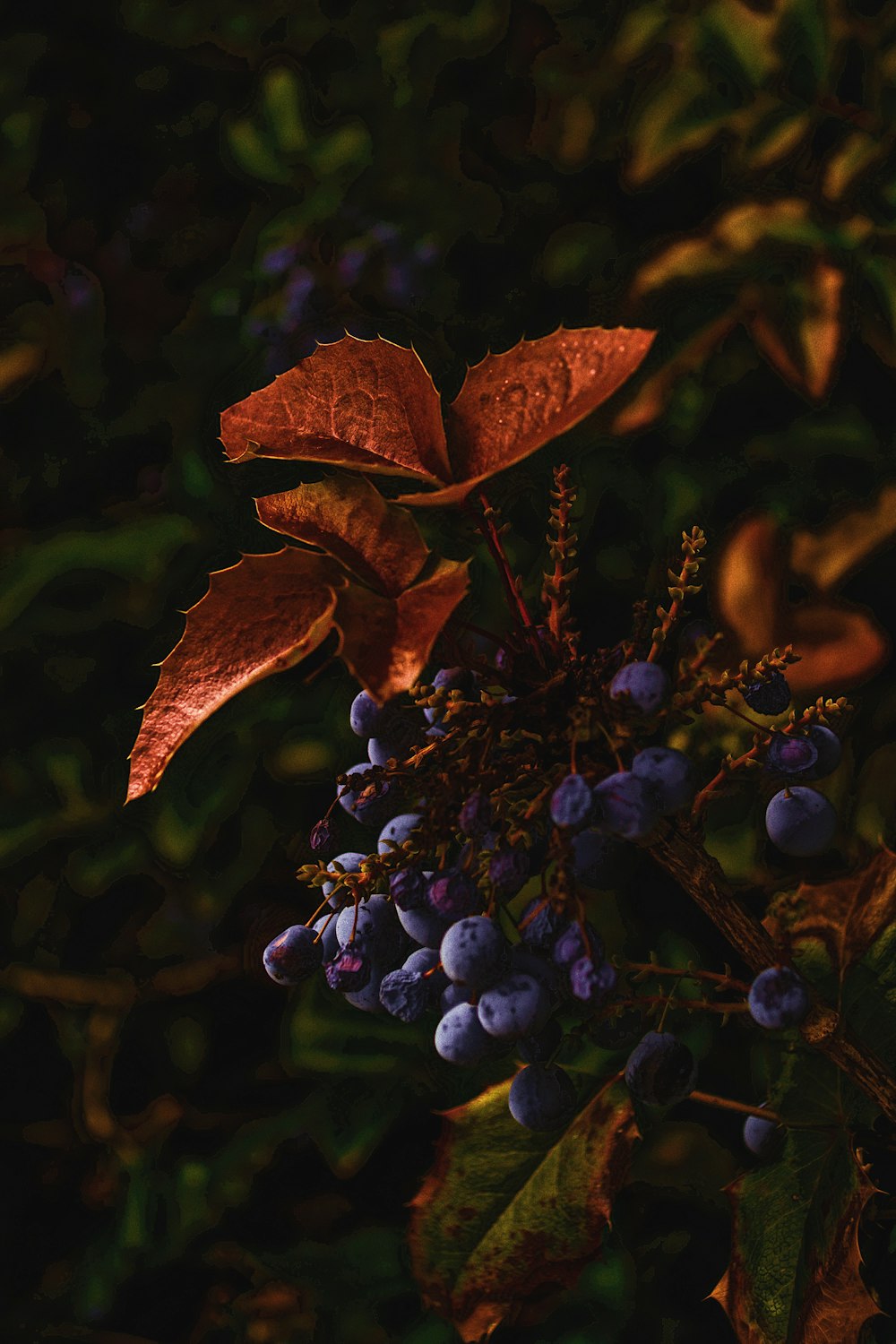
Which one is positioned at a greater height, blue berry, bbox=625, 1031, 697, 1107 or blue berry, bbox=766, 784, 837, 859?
blue berry, bbox=766, 784, 837, 859

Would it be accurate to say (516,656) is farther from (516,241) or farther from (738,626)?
(516,241)

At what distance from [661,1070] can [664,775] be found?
168mm

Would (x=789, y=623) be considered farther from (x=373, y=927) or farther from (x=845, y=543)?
(x=373, y=927)

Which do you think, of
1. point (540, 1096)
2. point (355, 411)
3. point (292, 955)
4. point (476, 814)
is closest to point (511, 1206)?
point (540, 1096)

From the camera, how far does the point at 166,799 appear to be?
851mm

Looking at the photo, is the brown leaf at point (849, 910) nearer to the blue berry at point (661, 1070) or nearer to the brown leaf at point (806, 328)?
the blue berry at point (661, 1070)

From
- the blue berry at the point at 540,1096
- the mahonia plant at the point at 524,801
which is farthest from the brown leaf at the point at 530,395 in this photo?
the blue berry at the point at 540,1096

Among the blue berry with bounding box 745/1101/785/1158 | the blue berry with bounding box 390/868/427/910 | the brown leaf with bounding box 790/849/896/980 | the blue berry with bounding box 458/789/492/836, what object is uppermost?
the blue berry with bounding box 458/789/492/836

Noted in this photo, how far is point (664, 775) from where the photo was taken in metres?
0.47

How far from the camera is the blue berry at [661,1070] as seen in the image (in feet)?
1.78

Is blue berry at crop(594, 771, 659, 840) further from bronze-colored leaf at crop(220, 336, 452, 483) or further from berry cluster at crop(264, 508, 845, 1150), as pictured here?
bronze-colored leaf at crop(220, 336, 452, 483)

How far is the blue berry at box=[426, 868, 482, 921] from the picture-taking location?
495 millimetres

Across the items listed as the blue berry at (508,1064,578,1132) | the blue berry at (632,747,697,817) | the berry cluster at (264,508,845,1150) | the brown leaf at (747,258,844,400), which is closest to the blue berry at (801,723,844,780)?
the berry cluster at (264,508,845,1150)

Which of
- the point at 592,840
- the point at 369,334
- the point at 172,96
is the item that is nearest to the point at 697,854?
the point at 592,840
